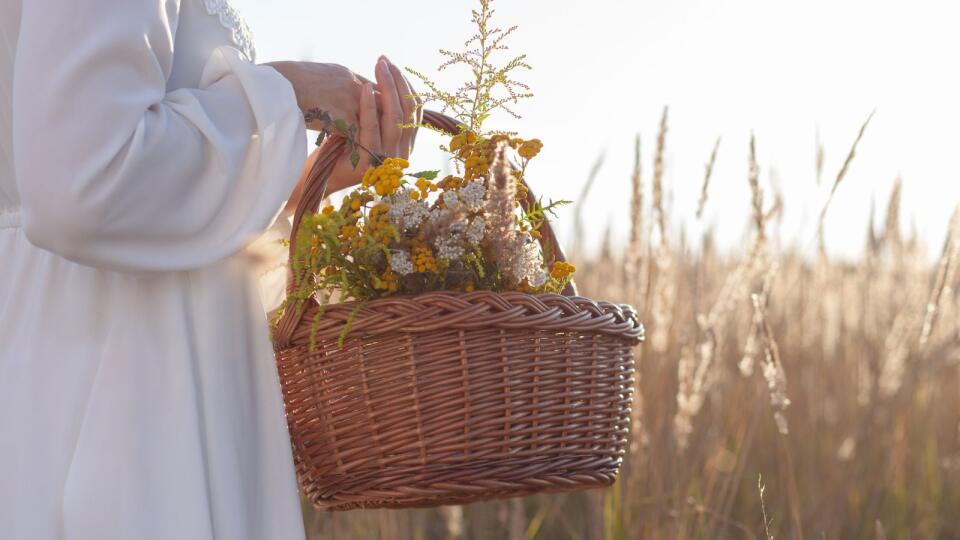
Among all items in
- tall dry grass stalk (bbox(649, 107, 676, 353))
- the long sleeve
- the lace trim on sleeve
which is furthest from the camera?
tall dry grass stalk (bbox(649, 107, 676, 353))

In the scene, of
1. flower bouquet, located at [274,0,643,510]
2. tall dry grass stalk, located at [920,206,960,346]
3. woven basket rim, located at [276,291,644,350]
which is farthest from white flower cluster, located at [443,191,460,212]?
tall dry grass stalk, located at [920,206,960,346]

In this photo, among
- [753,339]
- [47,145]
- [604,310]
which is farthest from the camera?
[753,339]

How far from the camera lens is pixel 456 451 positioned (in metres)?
1.06

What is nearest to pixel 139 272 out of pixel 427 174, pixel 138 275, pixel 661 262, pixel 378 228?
pixel 138 275

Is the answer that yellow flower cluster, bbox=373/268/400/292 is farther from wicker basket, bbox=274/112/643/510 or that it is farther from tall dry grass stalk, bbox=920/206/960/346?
tall dry grass stalk, bbox=920/206/960/346

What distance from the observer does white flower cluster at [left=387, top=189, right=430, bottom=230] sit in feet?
3.62

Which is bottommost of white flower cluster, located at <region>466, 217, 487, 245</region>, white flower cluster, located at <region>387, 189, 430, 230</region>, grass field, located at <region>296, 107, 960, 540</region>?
grass field, located at <region>296, 107, 960, 540</region>

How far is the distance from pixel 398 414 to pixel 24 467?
0.39m

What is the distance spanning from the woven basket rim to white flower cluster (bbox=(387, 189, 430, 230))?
9cm

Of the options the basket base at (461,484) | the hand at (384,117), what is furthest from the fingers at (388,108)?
the basket base at (461,484)

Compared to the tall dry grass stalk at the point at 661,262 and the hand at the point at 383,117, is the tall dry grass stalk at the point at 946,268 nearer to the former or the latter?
the tall dry grass stalk at the point at 661,262

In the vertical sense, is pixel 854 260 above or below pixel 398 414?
above

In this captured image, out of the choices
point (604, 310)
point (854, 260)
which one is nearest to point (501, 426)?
point (604, 310)

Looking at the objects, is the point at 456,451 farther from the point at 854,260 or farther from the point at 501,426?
the point at 854,260
